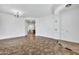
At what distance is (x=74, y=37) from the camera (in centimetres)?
182

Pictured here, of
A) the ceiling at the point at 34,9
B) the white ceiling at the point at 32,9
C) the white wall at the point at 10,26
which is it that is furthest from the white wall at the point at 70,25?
the white wall at the point at 10,26

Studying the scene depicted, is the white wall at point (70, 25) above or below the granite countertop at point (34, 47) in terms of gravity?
above

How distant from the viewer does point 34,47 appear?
1844 millimetres

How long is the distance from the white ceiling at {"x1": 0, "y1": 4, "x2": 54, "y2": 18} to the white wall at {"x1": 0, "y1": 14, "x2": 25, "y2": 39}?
129 mm

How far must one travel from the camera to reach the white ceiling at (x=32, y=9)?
71.7 inches

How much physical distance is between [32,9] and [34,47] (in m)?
0.63

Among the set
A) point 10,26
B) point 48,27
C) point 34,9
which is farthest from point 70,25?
point 10,26

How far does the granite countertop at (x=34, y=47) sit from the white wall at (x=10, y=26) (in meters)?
0.10

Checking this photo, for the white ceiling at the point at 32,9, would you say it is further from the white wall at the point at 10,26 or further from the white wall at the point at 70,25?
the white wall at the point at 70,25

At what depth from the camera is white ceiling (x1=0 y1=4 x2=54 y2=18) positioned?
1822 millimetres

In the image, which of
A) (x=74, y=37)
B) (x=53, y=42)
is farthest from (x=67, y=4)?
(x=53, y=42)

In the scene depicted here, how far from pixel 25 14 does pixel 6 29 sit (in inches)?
16.0
